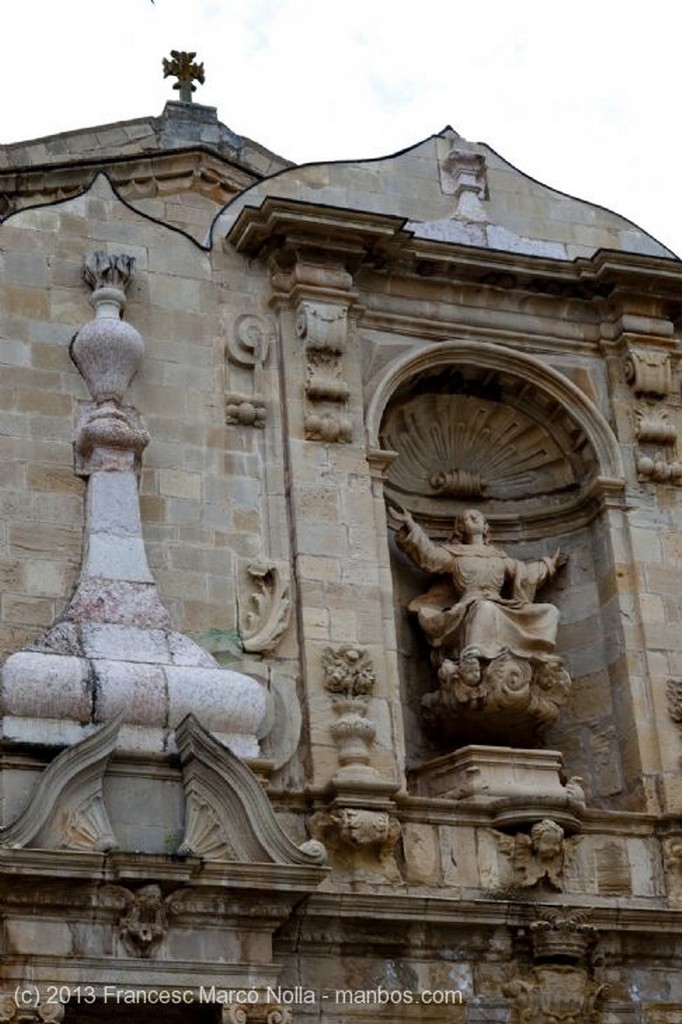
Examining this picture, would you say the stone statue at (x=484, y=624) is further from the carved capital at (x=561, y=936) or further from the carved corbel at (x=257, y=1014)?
the carved corbel at (x=257, y=1014)

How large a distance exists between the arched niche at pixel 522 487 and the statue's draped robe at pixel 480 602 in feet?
0.76

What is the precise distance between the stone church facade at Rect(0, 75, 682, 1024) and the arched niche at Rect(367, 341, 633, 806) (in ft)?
0.08

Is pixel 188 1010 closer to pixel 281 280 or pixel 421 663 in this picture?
pixel 421 663

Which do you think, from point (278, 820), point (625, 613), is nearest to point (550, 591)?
point (625, 613)

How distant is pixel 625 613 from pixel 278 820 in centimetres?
319

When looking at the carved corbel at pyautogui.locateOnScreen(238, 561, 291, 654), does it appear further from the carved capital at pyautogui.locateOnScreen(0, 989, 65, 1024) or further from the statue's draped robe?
the carved capital at pyautogui.locateOnScreen(0, 989, 65, 1024)

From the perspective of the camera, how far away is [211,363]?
13.7 meters

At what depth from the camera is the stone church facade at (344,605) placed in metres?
11.5

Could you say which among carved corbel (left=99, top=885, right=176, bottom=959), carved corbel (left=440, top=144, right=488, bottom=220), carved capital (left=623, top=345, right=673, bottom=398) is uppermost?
carved corbel (left=440, top=144, right=488, bottom=220)

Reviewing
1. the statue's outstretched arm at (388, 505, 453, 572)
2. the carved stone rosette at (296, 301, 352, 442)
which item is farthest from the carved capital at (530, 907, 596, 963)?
the carved stone rosette at (296, 301, 352, 442)

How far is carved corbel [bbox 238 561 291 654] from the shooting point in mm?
12734

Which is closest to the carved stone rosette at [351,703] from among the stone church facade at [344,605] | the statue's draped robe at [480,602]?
the stone church facade at [344,605]

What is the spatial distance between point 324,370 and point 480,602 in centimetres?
183

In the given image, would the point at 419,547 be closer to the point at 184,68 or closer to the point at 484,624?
the point at 484,624
